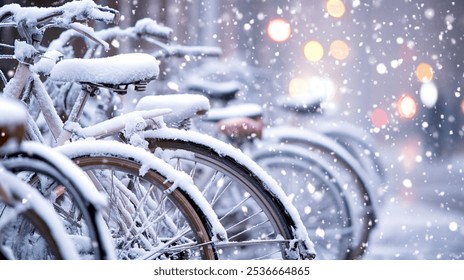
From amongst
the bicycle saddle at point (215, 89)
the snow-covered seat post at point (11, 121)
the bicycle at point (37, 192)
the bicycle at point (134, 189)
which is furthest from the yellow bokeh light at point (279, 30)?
→ the snow-covered seat post at point (11, 121)

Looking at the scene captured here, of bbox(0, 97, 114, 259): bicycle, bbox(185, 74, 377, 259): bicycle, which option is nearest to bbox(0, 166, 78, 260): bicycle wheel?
bbox(0, 97, 114, 259): bicycle

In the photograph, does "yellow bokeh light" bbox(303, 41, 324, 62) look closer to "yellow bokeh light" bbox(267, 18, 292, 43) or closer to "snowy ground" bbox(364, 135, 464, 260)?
"yellow bokeh light" bbox(267, 18, 292, 43)

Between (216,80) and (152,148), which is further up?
(216,80)

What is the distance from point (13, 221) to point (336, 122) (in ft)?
6.27

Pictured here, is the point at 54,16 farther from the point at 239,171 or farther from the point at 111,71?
the point at 239,171

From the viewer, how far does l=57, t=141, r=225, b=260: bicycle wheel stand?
181cm

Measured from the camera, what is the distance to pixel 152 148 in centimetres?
202

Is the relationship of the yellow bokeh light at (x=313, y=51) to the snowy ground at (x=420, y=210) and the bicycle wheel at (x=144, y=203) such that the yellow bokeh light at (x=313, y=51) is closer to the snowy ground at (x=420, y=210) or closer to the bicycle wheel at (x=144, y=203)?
the snowy ground at (x=420, y=210)

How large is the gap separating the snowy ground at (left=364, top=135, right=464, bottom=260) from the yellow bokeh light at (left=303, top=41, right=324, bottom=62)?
0.56 m

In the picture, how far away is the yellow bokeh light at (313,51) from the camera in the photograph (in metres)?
3.23

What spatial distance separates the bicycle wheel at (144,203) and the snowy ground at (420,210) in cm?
125
